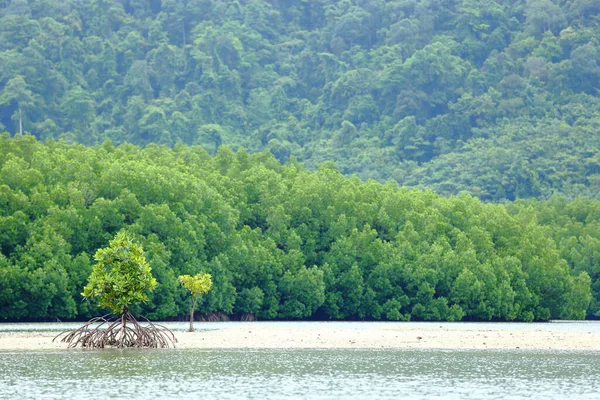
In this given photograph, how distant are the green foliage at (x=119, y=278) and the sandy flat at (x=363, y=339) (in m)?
4.01

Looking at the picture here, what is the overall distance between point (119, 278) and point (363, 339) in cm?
1647

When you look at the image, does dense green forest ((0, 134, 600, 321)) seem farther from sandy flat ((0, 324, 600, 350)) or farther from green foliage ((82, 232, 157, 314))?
green foliage ((82, 232, 157, 314))

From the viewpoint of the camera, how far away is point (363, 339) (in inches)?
2680

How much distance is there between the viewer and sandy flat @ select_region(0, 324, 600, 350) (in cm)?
6303

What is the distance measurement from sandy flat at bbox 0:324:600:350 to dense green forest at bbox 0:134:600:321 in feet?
42.0

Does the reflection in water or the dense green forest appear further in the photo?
the dense green forest

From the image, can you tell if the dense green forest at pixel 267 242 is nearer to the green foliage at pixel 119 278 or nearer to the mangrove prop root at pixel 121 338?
the mangrove prop root at pixel 121 338

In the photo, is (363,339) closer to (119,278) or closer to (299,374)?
(119,278)

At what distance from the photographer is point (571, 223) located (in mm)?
127625

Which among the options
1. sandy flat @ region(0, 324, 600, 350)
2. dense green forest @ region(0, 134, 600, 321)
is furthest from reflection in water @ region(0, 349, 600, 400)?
dense green forest @ region(0, 134, 600, 321)

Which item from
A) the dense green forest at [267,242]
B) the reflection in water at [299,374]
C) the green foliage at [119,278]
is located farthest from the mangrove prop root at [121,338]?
the dense green forest at [267,242]

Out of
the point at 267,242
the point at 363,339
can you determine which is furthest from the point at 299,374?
the point at 267,242

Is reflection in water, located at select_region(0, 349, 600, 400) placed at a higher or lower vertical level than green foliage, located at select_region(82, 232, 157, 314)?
lower

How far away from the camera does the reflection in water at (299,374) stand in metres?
42.1
